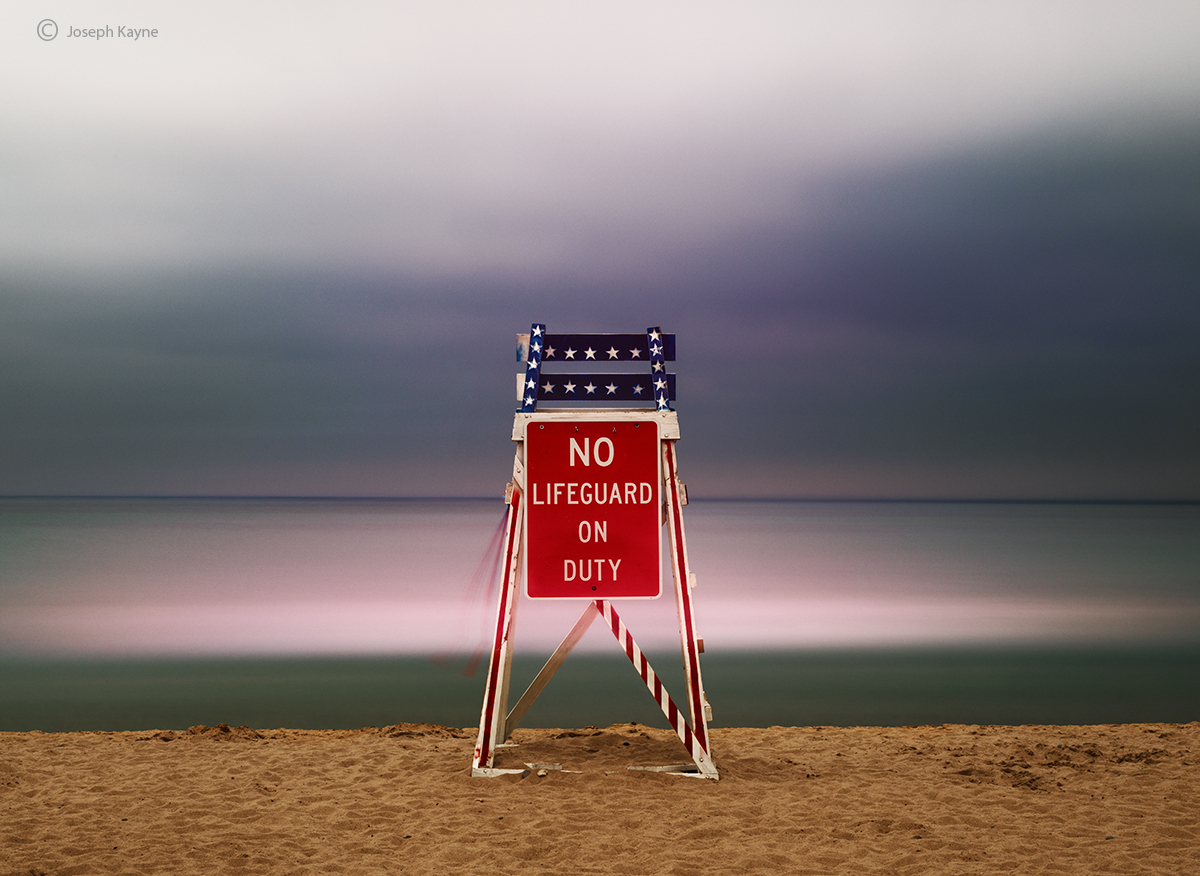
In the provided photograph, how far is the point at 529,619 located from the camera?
17.0 m

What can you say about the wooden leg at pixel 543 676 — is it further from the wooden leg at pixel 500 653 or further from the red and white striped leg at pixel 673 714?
the red and white striped leg at pixel 673 714

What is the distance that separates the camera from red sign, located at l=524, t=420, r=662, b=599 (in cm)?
649

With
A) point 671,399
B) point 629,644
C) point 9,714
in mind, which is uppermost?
point 671,399

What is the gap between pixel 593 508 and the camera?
6.59 metres

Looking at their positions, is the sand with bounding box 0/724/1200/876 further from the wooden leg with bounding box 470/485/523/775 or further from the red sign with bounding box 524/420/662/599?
the red sign with bounding box 524/420/662/599

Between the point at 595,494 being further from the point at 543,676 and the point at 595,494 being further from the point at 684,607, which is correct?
the point at 543,676

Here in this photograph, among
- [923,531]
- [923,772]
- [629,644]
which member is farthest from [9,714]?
[923,531]

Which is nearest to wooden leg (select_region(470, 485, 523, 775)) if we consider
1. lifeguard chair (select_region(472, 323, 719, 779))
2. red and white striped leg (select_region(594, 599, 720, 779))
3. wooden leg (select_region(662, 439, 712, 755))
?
lifeguard chair (select_region(472, 323, 719, 779))

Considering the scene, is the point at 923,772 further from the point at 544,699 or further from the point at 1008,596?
the point at 1008,596

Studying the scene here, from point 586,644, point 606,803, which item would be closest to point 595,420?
point 606,803

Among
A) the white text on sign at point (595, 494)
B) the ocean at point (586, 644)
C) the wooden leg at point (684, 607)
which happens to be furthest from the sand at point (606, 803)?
the white text on sign at point (595, 494)

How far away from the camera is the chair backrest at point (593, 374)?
6.86m

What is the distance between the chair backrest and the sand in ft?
9.71

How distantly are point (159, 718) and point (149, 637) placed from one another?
20.8 feet
